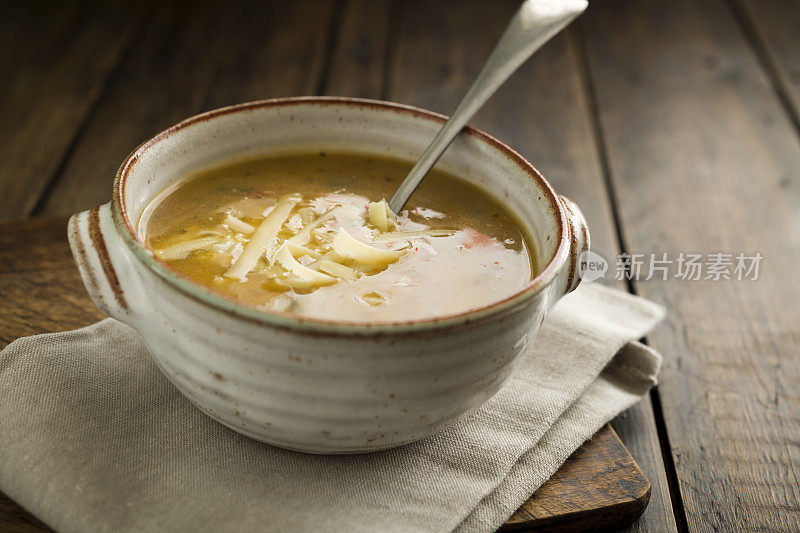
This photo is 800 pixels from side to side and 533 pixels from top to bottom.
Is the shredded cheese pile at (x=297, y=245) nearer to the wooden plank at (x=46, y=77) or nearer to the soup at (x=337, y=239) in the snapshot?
the soup at (x=337, y=239)

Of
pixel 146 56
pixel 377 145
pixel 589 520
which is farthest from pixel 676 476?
pixel 146 56

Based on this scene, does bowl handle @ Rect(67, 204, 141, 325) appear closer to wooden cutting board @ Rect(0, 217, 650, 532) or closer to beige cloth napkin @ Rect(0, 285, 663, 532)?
beige cloth napkin @ Rect(0, 285, 663, 532)

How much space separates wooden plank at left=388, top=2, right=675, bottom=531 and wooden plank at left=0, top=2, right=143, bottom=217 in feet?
2.94

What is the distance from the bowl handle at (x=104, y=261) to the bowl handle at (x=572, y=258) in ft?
1.81

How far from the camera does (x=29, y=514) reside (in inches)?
41.9

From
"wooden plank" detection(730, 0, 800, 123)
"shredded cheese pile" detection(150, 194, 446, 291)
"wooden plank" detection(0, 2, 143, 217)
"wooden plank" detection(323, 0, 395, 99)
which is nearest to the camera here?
"shredded cheese pile" detection(150, 194, 446, 291)

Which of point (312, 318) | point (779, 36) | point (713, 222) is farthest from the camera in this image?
point (779, 36)

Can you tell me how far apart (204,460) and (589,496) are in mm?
527

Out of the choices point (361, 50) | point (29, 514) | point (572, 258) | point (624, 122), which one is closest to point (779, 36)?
point (624, 122)

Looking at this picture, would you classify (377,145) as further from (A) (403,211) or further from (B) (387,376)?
(B) (387,376)

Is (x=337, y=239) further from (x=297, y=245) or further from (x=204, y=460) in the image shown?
(x=204, y=460)

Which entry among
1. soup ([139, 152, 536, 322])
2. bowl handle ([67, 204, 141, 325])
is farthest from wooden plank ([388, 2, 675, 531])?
bowl handle ([67, 204, 141, 325])

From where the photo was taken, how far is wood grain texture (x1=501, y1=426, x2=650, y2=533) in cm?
115

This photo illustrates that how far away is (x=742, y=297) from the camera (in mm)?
1786
